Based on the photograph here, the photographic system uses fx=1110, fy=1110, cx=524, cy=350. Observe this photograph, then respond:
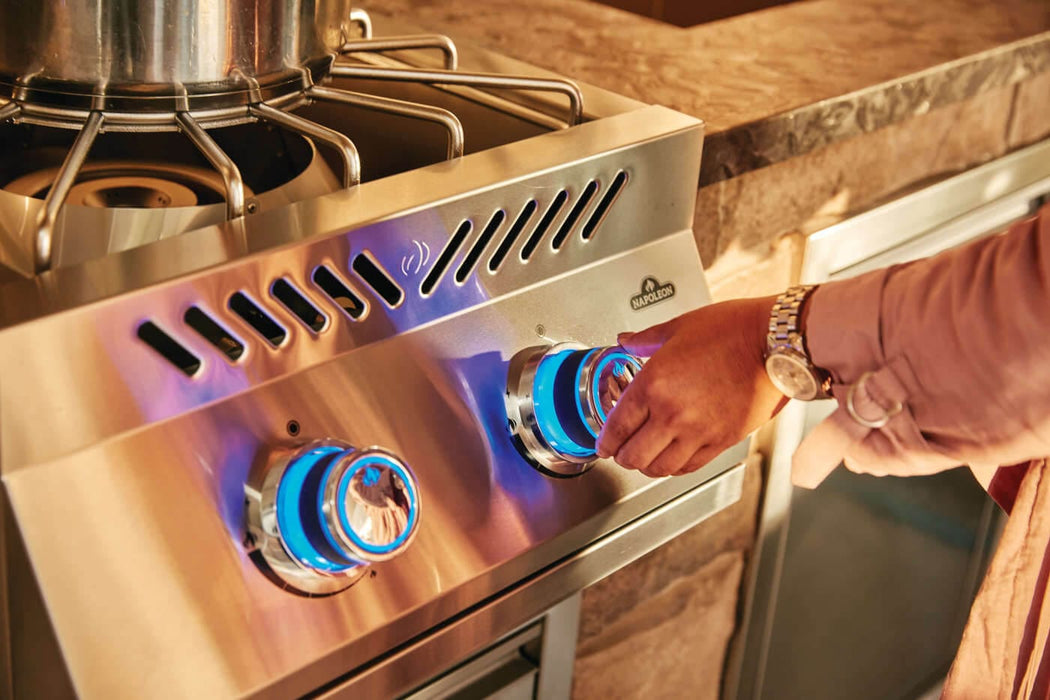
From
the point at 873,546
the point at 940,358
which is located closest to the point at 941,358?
the point at 940,358

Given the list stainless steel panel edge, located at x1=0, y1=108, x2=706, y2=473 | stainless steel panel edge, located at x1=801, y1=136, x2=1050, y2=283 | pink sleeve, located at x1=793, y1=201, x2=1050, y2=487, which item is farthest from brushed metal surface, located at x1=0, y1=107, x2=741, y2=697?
stainless steel panel edge, located at x1=801, y1=136, x2=1050, y2=283

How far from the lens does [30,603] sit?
43 centimetres

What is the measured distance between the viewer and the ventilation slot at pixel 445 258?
1.84 feet

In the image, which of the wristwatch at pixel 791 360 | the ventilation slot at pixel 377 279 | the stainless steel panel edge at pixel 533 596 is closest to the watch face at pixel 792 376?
the wristwatch at pixel 791 360

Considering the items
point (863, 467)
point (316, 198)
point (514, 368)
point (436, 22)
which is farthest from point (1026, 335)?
point (436, 22)

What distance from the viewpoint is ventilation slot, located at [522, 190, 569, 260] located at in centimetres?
61

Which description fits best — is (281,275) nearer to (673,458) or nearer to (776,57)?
(673,458)

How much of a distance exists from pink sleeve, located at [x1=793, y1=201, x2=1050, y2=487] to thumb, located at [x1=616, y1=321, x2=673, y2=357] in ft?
0.26

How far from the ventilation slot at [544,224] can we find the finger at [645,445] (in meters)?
0.11

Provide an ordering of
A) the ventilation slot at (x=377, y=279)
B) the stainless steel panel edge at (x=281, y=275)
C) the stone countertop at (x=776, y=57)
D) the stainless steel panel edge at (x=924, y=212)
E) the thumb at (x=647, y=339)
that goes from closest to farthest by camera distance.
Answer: the stainless steel panel edge at (x=281, y=275) → the ventilation slot at (x=377, y=279) → the thumb at (x=647, y=339) → the stone countertop at (x=776, y=57) → the stainless steel panel edge at (x=924, y=212)

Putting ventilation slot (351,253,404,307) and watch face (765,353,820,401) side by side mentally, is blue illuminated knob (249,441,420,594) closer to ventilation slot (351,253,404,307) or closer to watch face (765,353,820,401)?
ventilation slot (351,253,404,307)

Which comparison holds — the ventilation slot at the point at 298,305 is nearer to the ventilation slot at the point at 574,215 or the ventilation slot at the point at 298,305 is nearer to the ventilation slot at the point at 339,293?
the ventilation slot at the point at 339,293

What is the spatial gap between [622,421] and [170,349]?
0.24 metres

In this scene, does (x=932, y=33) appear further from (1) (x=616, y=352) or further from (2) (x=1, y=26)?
(2) (x=1, y=26)
